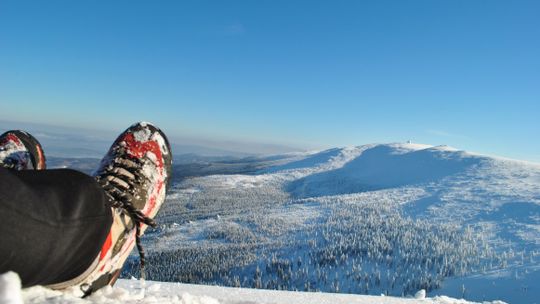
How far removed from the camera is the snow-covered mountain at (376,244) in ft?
244

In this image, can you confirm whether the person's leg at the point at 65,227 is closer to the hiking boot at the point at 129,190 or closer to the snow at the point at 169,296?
the hiking boot at the point at 129,190

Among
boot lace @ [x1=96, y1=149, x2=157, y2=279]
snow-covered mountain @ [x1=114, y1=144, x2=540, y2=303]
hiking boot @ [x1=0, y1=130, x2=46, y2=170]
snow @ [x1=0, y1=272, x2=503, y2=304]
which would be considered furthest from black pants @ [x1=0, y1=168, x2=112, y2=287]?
snow-covered mountain @ [x1=114, y1=144, x2=540, y2=303]

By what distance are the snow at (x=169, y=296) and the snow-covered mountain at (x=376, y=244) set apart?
223 feet

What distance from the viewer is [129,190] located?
3424mm

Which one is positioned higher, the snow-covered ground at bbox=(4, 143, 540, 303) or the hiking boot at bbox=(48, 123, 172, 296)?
the hiking boot at bbox=(48, 123, 172, 296)

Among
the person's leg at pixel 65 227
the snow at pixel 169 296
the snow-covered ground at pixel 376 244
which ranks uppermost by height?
the person's leg at pixel 65 227

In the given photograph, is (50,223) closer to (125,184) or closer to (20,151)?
(125,184)

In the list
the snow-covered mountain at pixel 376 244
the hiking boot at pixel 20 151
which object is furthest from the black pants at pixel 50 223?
the snow-covered mountain at pixel 376 244

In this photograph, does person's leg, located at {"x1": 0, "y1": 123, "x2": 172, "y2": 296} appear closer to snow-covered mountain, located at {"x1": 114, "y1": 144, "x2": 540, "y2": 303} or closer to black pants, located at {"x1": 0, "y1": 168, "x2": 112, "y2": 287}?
black pants, located at {"x1": 0, "y1": 168, "x2": 112, "y2": 287}

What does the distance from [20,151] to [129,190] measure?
5.66ft

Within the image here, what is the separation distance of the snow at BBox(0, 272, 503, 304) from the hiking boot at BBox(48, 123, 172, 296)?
0.14 metres

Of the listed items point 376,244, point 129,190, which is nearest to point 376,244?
point 376,244

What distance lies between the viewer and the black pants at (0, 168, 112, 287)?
176 centimetres

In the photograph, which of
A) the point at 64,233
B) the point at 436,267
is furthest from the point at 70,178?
the point at 436,267
